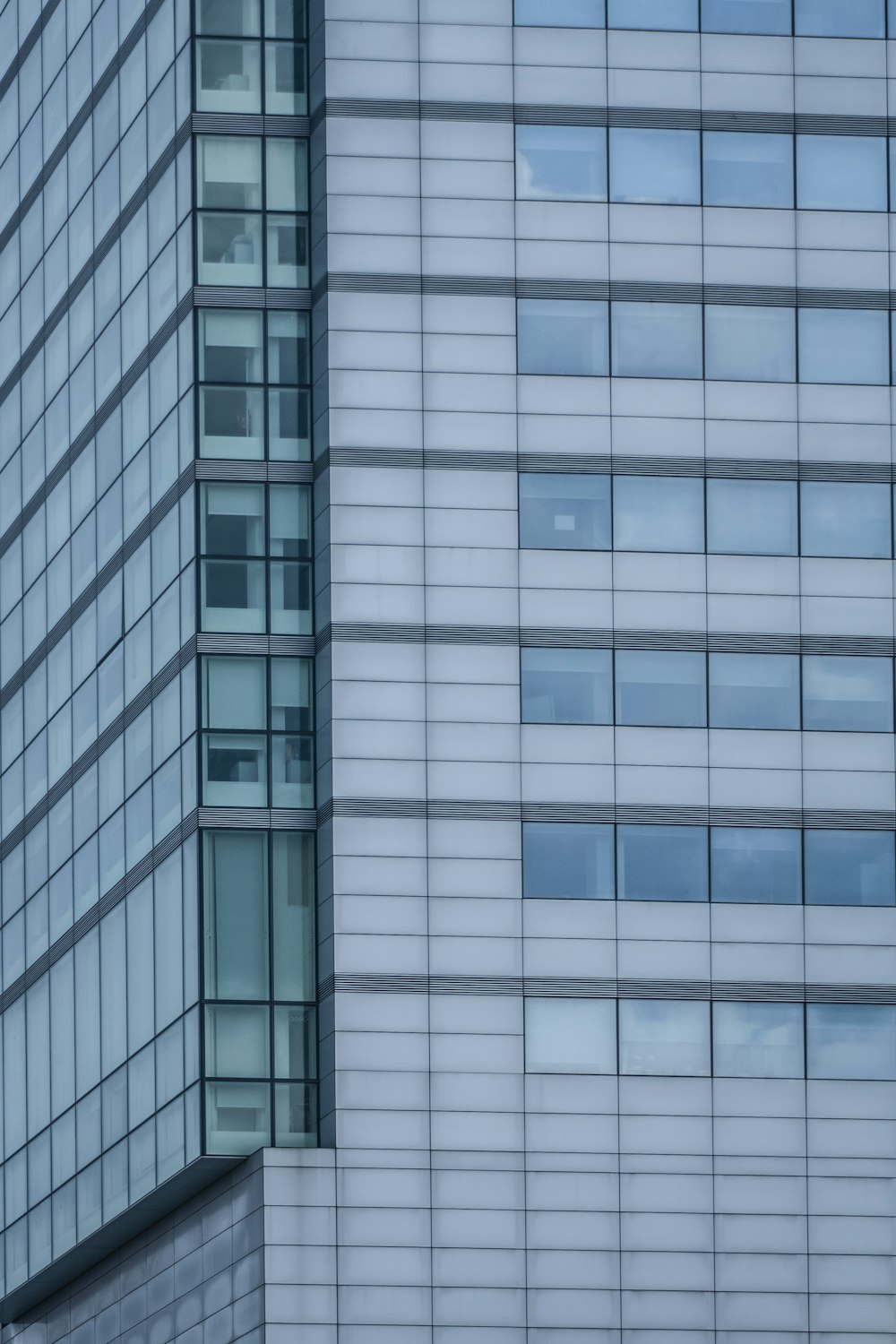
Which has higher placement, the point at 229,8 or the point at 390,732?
the point at 229,8

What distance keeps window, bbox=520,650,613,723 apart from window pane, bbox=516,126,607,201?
9.80m

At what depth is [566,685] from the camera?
65.4 metres

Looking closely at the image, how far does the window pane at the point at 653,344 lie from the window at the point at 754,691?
20.2 ft

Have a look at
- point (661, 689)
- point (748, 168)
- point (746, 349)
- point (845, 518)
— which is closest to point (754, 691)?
point (661, 689)

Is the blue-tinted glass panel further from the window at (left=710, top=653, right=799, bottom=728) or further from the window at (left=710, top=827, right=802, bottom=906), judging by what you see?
the window at (left=710, top=827, right=802, bottom=906)

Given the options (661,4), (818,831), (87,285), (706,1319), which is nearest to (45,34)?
(87,285)

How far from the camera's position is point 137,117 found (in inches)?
2808

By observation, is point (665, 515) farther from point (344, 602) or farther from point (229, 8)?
point (229, 8)

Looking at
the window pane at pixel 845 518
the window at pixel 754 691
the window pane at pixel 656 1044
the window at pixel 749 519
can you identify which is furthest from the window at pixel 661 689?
the window pane at pixel 656 1044

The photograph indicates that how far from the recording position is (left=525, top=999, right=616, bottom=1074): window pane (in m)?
63.6

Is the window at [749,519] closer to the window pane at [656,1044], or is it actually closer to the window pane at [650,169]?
the window pane at [650,169]

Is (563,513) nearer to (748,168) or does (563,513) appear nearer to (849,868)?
(748,168)

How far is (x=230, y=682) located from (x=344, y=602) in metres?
2.89

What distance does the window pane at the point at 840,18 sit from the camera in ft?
Answer: 225
